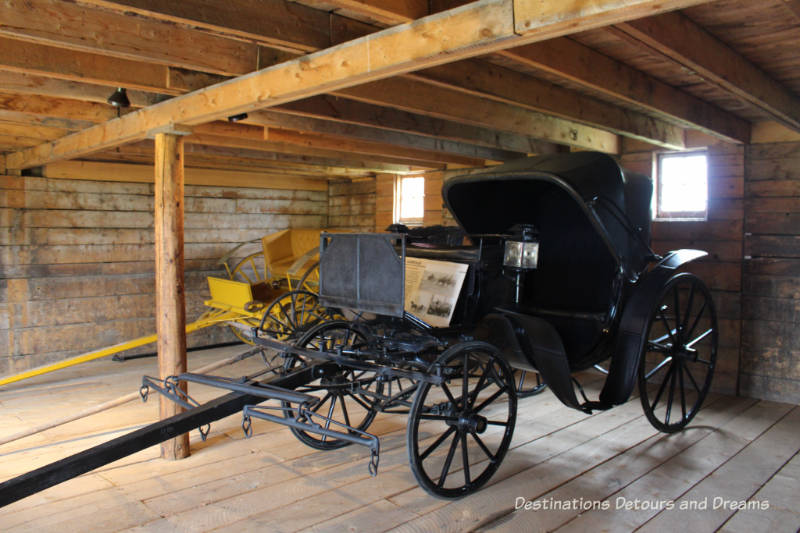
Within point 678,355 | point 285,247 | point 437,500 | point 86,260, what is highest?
point 285,247

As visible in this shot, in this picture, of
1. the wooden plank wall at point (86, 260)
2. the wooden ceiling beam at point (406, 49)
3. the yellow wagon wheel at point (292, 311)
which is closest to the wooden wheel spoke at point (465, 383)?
the wooden ceiling beam at point (406, 49)

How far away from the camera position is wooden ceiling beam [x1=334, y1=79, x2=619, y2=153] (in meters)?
3.39

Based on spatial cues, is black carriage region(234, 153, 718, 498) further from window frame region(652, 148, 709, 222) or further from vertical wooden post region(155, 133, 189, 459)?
window frame region(652, 148, 709, 222)

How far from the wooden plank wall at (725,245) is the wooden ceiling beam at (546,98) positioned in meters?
0.38

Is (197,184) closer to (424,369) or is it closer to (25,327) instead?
(25,327)

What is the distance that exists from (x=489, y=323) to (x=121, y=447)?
193 cm

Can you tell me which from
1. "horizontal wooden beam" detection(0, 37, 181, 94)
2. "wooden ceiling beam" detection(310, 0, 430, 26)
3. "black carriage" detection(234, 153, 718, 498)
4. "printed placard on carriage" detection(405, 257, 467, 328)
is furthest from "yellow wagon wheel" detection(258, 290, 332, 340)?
"wooden ceiling beam" detection(310, 0, 430, 26)

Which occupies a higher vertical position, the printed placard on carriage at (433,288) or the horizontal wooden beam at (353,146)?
the horizontal wooden beam at (353,146)

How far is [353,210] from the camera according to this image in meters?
8.18

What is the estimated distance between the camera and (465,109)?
3869mm

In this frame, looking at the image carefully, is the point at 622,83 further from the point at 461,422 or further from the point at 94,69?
the point at 94,69

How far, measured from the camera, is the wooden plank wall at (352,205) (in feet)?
25.8

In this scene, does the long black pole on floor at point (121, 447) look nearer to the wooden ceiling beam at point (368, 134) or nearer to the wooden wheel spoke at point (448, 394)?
the wooden wheel spoke at point (448, 394)

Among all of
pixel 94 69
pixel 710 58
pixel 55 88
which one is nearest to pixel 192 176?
pixel 55 88
